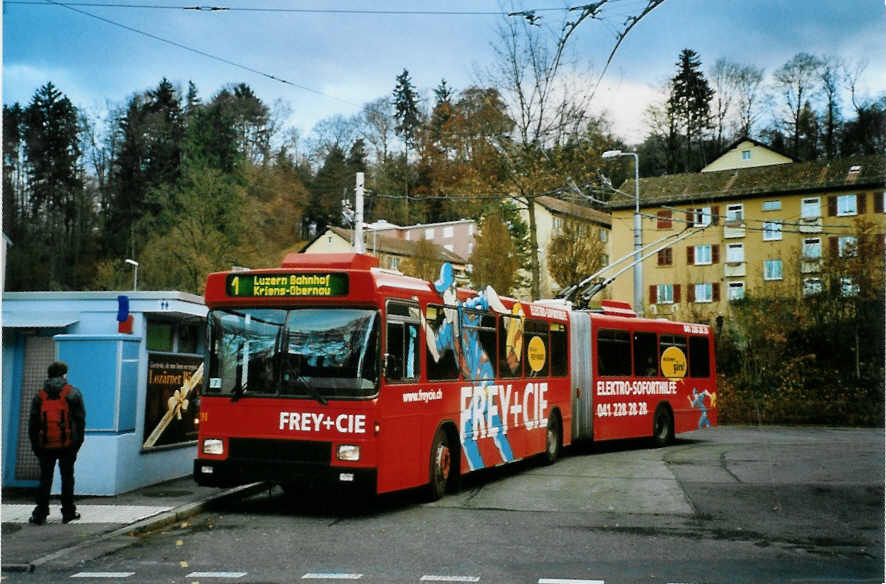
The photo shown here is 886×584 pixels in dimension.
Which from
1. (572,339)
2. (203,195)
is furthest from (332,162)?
(572,339)

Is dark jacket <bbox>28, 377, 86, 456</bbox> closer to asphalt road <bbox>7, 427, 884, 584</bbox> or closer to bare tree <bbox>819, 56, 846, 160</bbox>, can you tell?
asphalt road <bbox>7, 427, 884, 584</bbox>

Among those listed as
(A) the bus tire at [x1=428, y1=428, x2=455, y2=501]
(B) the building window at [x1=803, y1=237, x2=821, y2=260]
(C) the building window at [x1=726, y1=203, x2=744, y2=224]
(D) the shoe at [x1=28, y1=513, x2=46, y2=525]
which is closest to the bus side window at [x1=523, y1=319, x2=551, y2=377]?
(A) the bus tire at [x1=428, y1=428, x2=455, y2=501]

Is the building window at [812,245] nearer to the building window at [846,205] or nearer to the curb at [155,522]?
the building window at [846,205]

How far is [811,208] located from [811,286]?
1651 centimetres

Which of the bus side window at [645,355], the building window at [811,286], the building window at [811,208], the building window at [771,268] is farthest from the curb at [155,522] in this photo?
the building window at [811,208]

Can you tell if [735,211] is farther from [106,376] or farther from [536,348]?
[106,376]

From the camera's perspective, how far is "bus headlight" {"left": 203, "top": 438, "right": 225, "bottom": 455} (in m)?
10.7

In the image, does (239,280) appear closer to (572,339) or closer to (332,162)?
(572,339)

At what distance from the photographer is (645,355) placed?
20.6m

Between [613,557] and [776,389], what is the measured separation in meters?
27.9

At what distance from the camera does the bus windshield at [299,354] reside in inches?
408

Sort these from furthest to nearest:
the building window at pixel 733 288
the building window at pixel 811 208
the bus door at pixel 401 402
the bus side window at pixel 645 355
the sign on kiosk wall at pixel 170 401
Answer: the building window at pixel 733 288, the building window at pixel 811 208, the bus side window at pixel 645 355, the sign on kiosk wall at pixel 170 401, the bus door at pixel 401 402

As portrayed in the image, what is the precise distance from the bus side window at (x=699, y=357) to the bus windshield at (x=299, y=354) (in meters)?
13.6

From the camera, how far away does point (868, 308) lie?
3350cm
